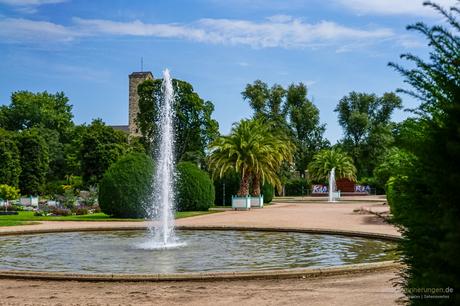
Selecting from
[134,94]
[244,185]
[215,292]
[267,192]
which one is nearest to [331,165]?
[267,192]

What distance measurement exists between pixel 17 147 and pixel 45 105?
3421 centimetres

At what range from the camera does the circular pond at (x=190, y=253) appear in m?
12.3

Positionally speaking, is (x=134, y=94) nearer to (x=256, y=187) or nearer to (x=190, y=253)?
(x=256, y=187)

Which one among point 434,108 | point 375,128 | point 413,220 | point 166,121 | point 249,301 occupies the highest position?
point 375,128

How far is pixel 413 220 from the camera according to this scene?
4.47m

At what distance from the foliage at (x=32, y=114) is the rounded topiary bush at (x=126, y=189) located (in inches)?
2334

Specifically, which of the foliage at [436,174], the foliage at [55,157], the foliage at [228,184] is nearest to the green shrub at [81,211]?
the foliage at [228,184]

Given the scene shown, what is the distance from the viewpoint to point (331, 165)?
2931 inches

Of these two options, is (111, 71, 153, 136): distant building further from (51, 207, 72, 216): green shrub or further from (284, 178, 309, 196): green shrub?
(51, 207, 72, 216): green shrub

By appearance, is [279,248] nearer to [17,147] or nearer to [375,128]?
[17,147]

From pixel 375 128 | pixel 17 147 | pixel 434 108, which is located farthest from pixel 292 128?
pixel 434 108

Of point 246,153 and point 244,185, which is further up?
point 246,153

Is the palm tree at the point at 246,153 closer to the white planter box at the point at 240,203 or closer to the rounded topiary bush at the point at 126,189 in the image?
the white planter box at the point at 240,203

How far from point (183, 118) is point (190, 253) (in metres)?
50.5
